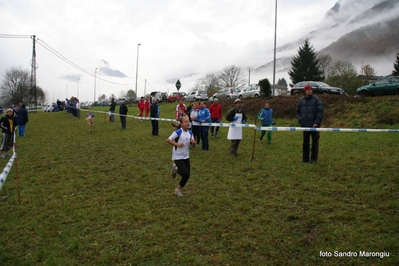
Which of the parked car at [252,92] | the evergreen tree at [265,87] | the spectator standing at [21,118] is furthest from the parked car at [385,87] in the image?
the spectator standing at [21,118]

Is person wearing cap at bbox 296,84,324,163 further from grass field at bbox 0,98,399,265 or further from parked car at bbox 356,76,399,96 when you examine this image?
parked car at bbox 356,76,399,96

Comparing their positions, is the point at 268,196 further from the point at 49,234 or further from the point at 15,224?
the point at 15,224

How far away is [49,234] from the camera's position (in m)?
4.94

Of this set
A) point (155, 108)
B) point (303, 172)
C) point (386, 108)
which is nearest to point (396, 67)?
point (386, 108)

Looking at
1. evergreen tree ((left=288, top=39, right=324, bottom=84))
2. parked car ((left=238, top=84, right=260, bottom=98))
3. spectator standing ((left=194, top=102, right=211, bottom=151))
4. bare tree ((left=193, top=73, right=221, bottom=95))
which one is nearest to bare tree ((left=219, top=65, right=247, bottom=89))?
bare tree ((left=193, top=73, right=221, bottom=95))

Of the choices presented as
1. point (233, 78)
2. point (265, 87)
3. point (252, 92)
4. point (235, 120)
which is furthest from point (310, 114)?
point (233, 78)

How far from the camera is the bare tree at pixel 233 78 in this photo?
89750 mm

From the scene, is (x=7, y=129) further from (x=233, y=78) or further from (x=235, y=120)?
(x=233, y=78)

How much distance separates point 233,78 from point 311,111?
274ft

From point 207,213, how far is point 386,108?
15.2 metres

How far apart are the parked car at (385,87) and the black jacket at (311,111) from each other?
1504 cm

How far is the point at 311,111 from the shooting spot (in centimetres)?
827

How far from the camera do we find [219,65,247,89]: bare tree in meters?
89.8

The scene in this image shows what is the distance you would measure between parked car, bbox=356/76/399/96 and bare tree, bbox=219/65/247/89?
69.3 meters
